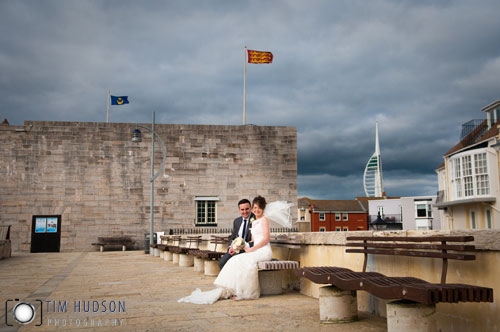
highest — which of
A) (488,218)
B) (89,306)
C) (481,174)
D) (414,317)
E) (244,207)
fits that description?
(481,174)

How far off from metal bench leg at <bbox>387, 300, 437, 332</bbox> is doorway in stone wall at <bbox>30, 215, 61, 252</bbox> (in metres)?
23.4

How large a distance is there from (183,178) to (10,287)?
16.9 meters

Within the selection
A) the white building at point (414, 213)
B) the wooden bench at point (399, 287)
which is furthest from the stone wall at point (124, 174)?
the white building at point (414, 213)

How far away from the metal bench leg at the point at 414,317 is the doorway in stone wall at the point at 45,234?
76.8ft

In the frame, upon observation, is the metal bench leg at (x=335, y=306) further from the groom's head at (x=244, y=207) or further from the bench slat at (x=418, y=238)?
the groom's head at (x=244, y=207)

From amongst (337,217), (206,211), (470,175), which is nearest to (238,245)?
(206,211)

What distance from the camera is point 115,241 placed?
2403cm

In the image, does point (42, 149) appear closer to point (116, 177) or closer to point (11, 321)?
point (116, 177)

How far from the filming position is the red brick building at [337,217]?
69.4m

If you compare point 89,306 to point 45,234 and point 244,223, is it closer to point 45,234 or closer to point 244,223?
point 244,223

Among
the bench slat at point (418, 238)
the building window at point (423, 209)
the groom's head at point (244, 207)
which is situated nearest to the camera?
the bench slat at point (418, 238)

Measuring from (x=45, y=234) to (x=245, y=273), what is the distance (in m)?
20.4

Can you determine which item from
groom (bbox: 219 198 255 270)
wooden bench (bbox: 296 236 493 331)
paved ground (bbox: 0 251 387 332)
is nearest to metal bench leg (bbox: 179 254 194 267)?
paved ground (bbox: 0 251 387 332)

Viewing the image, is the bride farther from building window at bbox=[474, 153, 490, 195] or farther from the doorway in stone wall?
building window at bbox=[474, 153, 490, 195]
